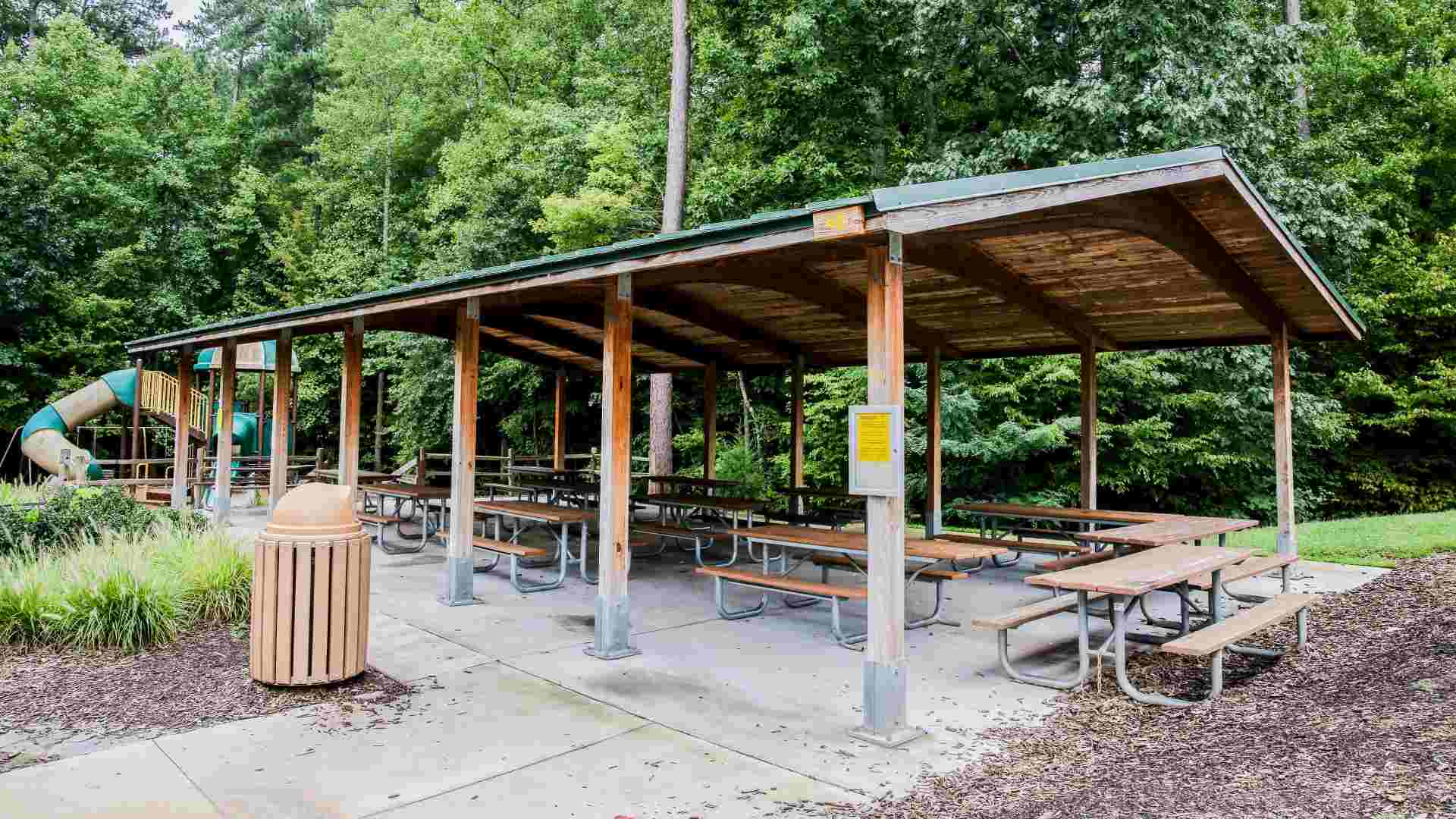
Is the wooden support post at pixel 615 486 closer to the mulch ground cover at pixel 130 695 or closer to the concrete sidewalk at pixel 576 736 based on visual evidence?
the concrete sidewalk at pixel 576 736

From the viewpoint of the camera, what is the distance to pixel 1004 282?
6566 millimetres

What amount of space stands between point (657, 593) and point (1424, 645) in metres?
5.23

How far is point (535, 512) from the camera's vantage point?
7992 millimetres

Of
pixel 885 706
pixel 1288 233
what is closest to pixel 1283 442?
pixel 1288 233

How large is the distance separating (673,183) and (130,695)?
11.8 m

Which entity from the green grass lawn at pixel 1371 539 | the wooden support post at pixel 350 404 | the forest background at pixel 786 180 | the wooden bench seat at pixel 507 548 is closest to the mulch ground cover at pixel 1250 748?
the green grass lawn at pixel 1371 539

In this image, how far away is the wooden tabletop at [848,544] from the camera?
5.99 metres

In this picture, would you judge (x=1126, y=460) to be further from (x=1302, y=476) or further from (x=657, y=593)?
A: (x=657, y=593)

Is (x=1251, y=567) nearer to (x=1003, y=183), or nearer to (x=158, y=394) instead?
(x=1003, y=183)

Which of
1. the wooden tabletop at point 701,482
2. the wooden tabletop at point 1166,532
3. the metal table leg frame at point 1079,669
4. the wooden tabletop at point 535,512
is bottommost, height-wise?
the metal table leg frame at point 1079,669

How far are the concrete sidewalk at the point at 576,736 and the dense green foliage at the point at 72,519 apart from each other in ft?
10.7

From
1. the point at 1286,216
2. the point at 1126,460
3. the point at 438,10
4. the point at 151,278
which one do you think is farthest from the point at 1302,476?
the point at 151,278

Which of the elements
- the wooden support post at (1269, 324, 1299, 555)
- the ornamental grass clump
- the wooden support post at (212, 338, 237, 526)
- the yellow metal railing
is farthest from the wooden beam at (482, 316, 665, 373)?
the yellow metal railing

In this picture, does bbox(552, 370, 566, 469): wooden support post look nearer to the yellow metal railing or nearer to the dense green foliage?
→ the dense green foliage
